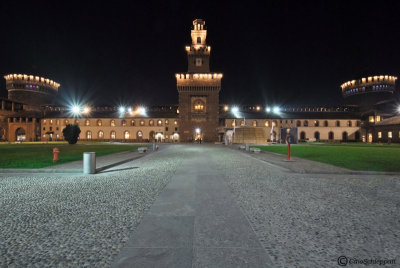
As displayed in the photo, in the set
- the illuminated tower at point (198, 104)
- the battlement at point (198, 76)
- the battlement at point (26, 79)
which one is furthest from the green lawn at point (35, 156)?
the battlement at point (26, 79)

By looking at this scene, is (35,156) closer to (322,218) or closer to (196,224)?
(196,224)

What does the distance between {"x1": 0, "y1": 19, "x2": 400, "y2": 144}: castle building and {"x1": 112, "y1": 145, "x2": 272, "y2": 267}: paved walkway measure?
42985 millimetres

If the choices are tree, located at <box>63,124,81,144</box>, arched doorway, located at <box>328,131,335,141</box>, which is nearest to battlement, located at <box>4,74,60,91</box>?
tree, located at <box>63,124,81,144</box>

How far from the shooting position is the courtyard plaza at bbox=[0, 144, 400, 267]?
9.51ft

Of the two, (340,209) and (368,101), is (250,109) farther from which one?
(340,209)

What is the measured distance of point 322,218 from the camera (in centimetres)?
436

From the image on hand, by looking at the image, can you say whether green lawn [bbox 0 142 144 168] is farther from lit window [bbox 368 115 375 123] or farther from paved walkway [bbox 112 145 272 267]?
lit window [bbox 368 115 375 123]

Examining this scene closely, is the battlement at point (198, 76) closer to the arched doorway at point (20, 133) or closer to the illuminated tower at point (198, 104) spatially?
the illuminated tower at point (198, 104)

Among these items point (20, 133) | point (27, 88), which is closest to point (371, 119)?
point (20, 133)

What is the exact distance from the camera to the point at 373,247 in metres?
3.16

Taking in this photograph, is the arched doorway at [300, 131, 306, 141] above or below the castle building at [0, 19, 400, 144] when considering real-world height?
below

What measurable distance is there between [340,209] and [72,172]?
11.2 metres

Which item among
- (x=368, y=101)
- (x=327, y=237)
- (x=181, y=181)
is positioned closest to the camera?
(x=327, y=237)

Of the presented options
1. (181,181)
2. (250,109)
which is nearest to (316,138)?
(250,109)
